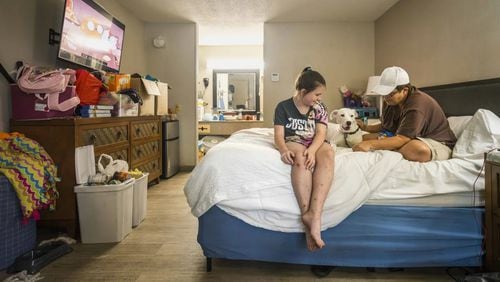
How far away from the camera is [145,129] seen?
3.34 m

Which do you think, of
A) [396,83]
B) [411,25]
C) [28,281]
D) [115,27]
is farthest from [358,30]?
[28,281]

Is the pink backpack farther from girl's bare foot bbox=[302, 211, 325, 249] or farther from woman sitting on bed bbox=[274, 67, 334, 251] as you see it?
girl's bare foot bbox=[302, 211, 325, 249]

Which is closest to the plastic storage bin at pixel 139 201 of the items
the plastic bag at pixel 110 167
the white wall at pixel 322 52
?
the plastic bag at pixel 110 167

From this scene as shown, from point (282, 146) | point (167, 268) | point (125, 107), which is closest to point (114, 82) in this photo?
point (125, 107)

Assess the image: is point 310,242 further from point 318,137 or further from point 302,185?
point 318,137

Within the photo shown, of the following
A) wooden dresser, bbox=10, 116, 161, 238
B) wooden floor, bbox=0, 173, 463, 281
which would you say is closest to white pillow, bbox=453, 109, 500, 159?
wooden floor, bbox=0, 173, 463, 281

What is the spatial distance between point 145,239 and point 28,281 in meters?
0.69

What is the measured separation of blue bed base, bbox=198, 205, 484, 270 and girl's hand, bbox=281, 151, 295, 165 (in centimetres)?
36

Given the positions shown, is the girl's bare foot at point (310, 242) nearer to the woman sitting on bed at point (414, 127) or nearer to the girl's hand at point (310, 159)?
the girl's hand at point (310, 159)

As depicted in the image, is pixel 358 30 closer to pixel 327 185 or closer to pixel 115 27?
pixel 115 27

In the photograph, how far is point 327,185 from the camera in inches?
58.6

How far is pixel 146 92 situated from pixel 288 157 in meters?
2.47

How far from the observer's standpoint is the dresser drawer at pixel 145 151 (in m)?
3.08

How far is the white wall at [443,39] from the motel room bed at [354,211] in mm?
1080
